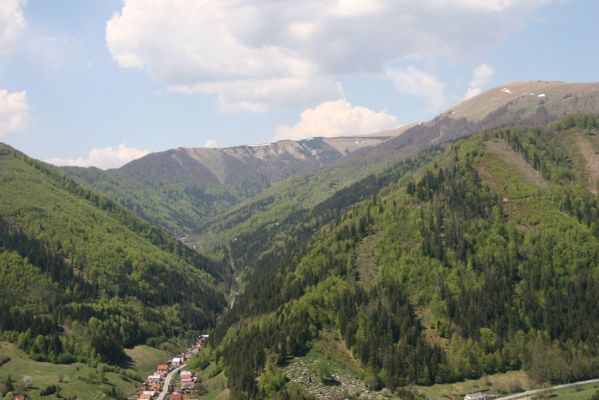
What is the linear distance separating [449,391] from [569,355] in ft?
136

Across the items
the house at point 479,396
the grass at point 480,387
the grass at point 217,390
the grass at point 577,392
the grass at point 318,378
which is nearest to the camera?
the grass at point 577,392

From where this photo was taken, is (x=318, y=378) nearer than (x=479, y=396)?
No

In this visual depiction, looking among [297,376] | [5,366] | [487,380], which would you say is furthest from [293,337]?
[5,366]

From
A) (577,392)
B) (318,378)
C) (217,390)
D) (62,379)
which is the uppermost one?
(62,379)

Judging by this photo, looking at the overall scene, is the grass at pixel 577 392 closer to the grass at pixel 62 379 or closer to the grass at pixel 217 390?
the grass at pixel 217 390

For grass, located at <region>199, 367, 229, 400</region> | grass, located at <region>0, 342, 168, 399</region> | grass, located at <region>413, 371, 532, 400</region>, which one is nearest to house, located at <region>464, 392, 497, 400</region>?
grass, located at <region>413, 371, 532, 400</region>

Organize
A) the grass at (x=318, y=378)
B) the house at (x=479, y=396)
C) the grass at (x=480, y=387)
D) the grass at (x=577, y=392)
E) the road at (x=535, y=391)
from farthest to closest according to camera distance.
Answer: the grass at (x=480, y=387) < the grass at (x=318, y=378) < the road at (x=535, y=391) < the house at (x=479, y=396) < the grass at (x=577, y=392)

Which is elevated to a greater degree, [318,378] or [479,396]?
[318,378]

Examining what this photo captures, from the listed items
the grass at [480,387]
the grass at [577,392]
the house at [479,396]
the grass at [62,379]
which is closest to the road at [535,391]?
the grass at [577,392]

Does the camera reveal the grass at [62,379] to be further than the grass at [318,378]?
Yes

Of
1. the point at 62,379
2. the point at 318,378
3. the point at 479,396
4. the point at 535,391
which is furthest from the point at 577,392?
the point at 62,379

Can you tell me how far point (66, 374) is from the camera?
193 metres

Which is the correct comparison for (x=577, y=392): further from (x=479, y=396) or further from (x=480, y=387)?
(x=479, y=396)

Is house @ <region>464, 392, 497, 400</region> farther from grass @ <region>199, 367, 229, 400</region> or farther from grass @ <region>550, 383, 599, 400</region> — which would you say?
grass @ <region>199, 367, 229, 400</region>
